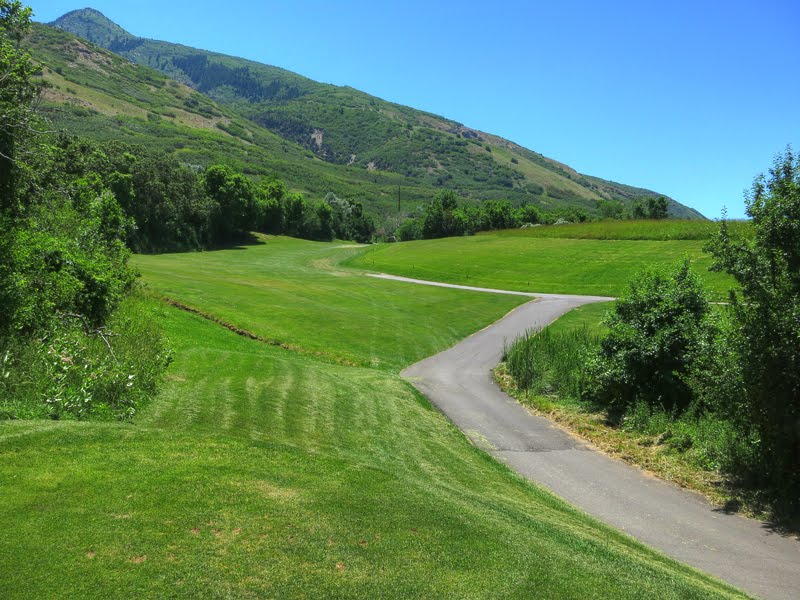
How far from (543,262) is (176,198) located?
2369 inches

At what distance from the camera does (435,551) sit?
7016 mm

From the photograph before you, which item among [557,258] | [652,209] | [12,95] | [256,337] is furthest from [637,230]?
[12,95]

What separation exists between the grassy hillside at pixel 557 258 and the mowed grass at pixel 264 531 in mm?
49224

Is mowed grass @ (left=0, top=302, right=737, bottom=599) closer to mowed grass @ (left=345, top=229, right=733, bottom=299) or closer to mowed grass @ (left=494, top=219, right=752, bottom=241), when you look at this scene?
mowed grass @ (left=345, top=229, right=733, bottom=299)

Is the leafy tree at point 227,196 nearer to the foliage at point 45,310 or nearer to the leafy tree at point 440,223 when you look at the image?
the leafy tree at point 440,223

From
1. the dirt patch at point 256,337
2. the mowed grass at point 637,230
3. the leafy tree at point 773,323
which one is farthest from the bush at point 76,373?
the mowed grass at point 637,230

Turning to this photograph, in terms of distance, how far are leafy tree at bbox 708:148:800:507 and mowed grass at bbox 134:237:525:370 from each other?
17.8 meters

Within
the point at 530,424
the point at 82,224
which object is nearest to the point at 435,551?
the point at 530,424

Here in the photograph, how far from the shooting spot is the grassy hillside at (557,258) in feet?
206

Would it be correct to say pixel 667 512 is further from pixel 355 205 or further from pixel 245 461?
pixel 355 205

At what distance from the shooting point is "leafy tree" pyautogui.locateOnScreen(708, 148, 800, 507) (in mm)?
13797

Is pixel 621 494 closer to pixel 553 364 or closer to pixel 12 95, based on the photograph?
pixel 553 364

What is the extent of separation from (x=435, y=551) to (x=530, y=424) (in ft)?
49.6

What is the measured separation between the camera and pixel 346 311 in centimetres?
4184
